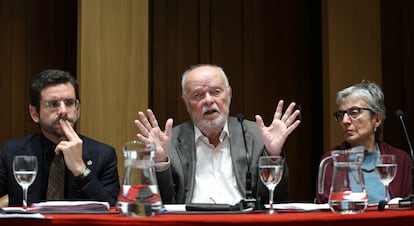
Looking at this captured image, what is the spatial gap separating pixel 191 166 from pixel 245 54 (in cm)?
194

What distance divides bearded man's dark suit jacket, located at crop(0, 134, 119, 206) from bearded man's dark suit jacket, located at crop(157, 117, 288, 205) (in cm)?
26

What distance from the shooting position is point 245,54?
192 inches

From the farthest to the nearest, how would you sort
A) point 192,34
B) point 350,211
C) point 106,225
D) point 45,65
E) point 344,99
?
point 192,34
point 45,65
point 344,99
point 350,211
point 106,225

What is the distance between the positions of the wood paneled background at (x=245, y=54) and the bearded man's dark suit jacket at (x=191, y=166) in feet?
3.72

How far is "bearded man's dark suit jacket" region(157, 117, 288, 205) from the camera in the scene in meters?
2.92

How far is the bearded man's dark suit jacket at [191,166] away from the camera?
2.92 meters

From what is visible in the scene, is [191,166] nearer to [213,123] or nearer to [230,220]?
[213,123]

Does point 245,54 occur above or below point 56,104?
above

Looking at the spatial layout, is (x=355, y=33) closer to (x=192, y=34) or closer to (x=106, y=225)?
(x=192, y=34)

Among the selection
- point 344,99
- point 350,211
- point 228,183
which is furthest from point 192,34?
point 350,211

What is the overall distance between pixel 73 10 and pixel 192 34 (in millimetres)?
852

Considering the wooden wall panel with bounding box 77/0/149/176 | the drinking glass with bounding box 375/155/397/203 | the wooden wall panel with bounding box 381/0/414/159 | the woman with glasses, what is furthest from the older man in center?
the wooden wall panel with bounding box 381/0/414/159

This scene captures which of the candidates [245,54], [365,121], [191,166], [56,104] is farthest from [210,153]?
[245,54]

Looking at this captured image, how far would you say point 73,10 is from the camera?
4.54 meters
